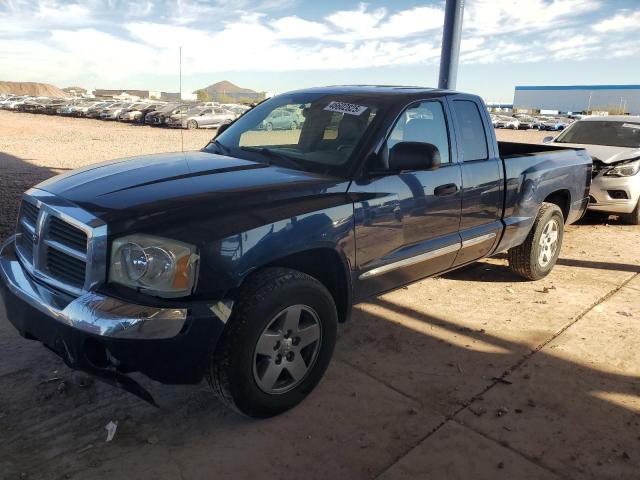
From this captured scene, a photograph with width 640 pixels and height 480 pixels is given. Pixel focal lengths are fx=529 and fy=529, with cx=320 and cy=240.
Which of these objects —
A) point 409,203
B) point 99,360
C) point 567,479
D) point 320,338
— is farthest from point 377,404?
point 99,360

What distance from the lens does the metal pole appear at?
7.65m

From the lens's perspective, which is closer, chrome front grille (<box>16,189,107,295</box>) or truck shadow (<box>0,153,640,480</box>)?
chrome front grille (<box>16,189,107,295</box>)

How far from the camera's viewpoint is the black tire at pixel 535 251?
5.11 meters

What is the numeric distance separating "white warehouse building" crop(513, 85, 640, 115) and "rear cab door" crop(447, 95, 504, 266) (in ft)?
399

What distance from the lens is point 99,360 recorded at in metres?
2.51

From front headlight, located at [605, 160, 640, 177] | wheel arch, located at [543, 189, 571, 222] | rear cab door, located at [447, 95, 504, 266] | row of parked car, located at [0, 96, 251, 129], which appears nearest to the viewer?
rear cab door, located at [447, 95, 504, 266]

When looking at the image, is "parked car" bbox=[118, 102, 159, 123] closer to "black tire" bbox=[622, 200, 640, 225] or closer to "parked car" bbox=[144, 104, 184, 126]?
"parked car" bbox=[144, 104, 184, 126]

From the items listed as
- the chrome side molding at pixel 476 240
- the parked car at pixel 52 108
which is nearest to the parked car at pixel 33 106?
the parked car at pixel 52 108

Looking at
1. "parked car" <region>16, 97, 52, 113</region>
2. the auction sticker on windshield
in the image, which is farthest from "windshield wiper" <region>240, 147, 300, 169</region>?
"parked car" <region>16, 97, 52, 113</region>

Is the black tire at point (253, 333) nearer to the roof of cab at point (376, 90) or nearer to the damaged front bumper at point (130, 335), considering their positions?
the damaged front bumper at point (130, 335)

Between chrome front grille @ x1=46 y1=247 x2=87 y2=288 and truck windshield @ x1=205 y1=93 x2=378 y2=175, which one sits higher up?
truck windshield @ x1=205 y1=93 x2=378 y2=175

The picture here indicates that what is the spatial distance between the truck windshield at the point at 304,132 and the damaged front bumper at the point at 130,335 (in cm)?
136

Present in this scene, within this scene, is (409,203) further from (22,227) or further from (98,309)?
(22,227)

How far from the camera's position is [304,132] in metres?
3.93
